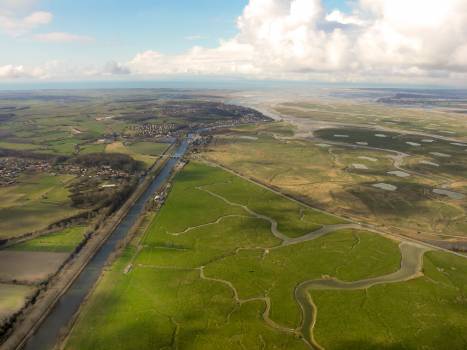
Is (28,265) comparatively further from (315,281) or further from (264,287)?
(315,281)

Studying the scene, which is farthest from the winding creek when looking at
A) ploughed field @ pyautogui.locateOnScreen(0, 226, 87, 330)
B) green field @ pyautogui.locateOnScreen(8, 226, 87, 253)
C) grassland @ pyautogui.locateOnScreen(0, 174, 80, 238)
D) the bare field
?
grassland @ pyautogui.locateOnScreen(0, 174, 80, 238)

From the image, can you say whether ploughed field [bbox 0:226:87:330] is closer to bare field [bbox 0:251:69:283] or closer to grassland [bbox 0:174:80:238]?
bare field [bbox 0:251:69:283]

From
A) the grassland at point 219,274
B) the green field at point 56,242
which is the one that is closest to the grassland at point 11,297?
the grassland at point 219,274

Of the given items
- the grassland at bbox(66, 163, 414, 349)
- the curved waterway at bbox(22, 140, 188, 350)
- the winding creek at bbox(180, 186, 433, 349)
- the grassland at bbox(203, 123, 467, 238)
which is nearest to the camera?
the curved waterway at bbox(22, 140, 188, 350)

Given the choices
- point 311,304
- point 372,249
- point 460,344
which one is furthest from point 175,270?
point 460,344

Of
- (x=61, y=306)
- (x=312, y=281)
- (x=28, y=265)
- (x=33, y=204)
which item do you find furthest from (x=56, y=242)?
(x=312, y=281)
